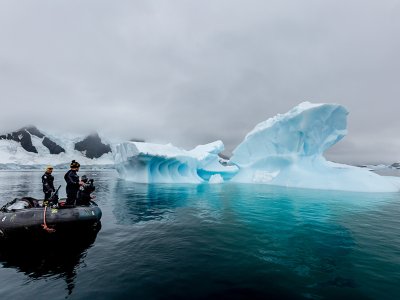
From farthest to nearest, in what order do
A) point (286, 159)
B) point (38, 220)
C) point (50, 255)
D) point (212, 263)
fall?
point (286, 159)
point (38, 220)
point (50, 255)
point (212, 263)

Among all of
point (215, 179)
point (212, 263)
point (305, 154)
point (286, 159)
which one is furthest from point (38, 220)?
point (215, 179)

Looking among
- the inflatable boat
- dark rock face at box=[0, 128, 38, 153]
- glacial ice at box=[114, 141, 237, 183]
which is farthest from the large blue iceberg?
dark rock face at box=[0, 128, 38, 153]

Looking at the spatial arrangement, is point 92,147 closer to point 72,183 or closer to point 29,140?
point 29,140

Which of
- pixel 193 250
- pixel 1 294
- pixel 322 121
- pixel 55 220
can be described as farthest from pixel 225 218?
pixel 322 121

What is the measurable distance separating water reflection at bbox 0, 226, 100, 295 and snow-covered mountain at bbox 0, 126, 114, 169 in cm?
13681

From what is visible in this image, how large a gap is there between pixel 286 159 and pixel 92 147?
187 m

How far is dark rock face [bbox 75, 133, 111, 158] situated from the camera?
18012cm

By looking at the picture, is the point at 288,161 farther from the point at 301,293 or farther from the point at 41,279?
the point at 41,279

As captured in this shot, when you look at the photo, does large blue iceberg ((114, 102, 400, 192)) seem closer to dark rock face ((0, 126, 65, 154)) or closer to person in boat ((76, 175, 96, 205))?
person in boat ((76, 175, 96, 205))

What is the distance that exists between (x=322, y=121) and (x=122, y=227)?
2684 centimetres

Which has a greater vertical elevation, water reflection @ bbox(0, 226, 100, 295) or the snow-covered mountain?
the snow-covered mountain

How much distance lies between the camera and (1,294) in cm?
447

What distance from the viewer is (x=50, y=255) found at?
6281mm

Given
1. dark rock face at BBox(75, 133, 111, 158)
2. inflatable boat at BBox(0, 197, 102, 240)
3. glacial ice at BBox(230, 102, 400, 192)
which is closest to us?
inflatable boat at BBox(0, 197, 102, 240)
